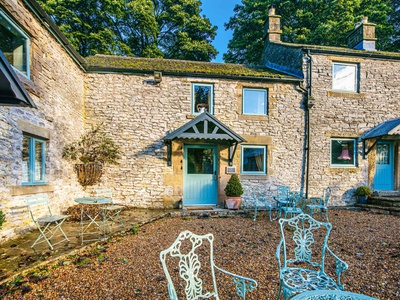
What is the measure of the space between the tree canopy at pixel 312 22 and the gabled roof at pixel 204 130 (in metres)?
11.5

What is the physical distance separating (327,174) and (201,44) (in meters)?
13.4

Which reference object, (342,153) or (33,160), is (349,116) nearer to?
(342,153)

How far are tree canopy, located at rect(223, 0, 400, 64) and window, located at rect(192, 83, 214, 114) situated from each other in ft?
32.7

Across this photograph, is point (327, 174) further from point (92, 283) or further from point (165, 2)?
point (165, 2)

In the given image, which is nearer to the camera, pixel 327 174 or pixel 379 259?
pixel 379 259

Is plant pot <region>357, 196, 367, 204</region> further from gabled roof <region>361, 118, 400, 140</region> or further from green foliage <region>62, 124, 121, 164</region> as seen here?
green foliage <region>62, 124, 121, 164</region>

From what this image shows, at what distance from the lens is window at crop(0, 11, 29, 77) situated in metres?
4.50

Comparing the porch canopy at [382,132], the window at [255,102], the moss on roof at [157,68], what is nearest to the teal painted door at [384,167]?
the porch canopy at [382,132]

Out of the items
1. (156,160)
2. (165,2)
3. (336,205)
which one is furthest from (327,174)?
(165,2)

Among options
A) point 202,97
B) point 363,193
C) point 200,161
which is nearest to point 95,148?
point 200,161

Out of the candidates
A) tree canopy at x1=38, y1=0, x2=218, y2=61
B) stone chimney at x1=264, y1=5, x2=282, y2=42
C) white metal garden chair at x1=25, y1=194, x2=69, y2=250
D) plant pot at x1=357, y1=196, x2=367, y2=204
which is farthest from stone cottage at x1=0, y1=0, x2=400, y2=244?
tree canopy at x1=38, y1=0, x2=218, y2=61

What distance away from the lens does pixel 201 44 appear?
674 inches

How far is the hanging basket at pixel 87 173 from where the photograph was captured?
7004 mm

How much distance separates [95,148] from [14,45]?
141 inches
